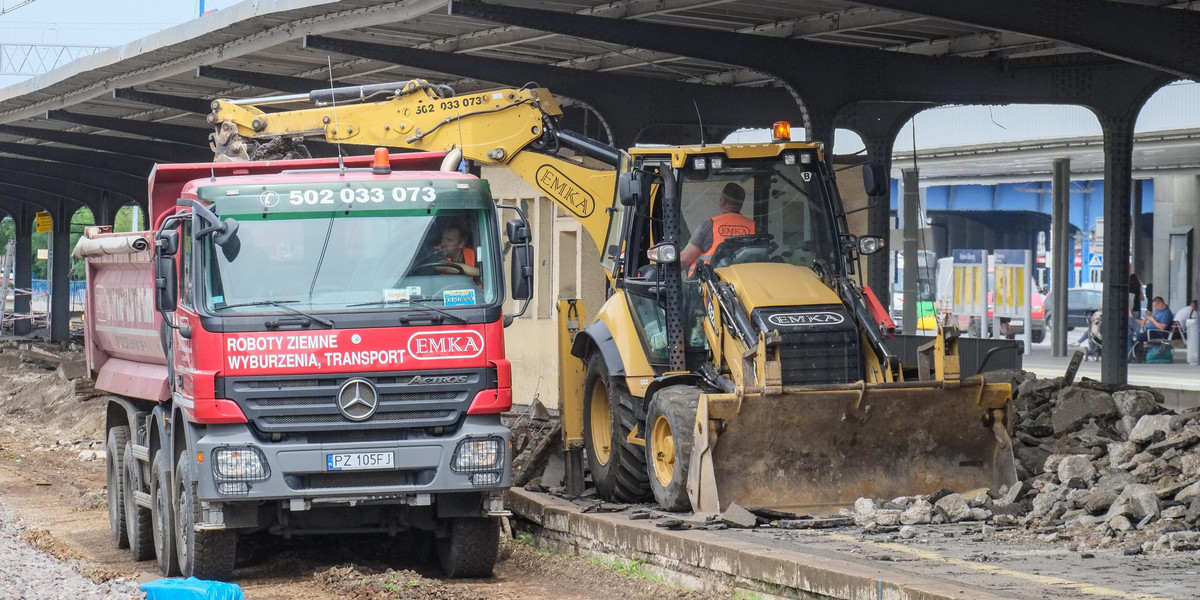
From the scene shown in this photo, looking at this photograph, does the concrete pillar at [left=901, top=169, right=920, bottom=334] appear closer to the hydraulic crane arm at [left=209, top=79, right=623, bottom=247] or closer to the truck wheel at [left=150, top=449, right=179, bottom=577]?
the hydraulic crane arm at [left=209, top=79, right=623, bottom=247]

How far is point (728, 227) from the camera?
12211 millimetres

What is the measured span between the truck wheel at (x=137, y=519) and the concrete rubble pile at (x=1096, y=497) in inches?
220

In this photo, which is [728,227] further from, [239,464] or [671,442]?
[239,464]

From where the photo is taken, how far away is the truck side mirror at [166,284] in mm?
10453

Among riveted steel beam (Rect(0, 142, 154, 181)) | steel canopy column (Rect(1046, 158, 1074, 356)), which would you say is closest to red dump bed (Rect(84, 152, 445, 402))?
steel canopy column (Rect(1046, 158, 1074, 356))

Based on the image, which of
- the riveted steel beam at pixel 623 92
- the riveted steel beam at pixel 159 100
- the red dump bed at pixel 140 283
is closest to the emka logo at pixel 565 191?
the red dump bed at pixel 140 283

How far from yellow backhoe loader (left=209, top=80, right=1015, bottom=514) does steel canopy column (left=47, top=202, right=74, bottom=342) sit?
3491cm

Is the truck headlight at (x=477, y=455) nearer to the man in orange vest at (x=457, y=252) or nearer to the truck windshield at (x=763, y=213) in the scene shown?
the man in orange vest at (x=457, y=252)

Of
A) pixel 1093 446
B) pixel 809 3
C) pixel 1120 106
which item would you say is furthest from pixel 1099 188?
pixel 1093 446

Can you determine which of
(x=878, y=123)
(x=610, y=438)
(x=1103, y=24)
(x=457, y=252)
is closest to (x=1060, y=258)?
(x=878, y=123)

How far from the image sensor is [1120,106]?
71.2ft

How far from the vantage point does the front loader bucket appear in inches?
436

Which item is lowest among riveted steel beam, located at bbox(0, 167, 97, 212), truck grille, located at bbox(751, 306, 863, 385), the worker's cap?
truck grille, located at bbox(751, 306, 863, 385)

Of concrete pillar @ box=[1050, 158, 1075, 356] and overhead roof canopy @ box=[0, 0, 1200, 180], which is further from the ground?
overhead roof canopy @ box=[0, 0, 1200, 180]
